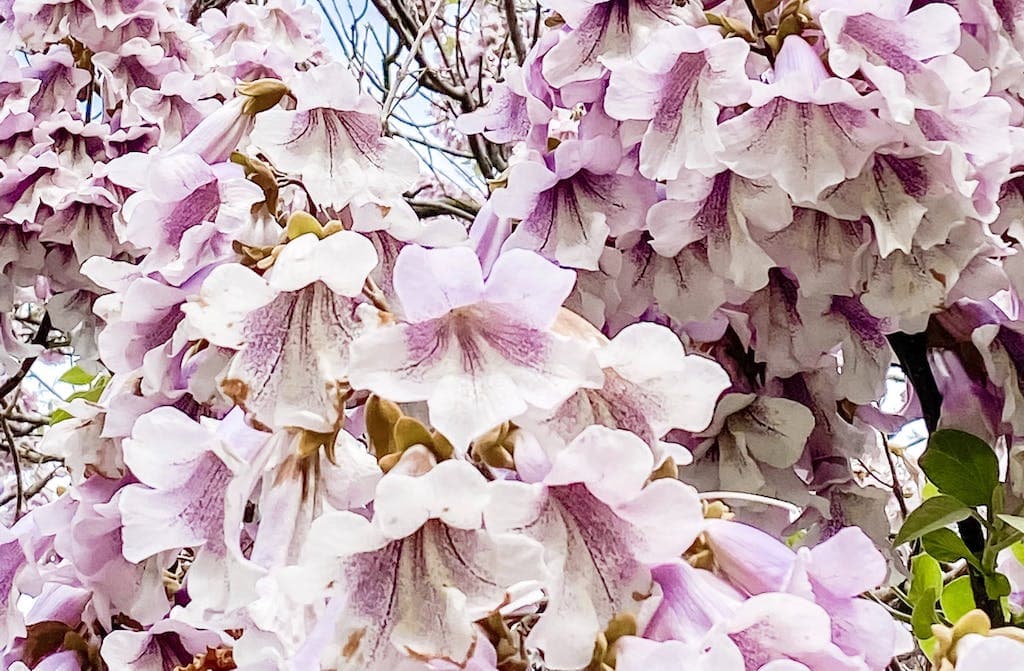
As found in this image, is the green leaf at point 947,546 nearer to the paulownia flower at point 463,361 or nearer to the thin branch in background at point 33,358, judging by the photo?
the paulownia flower at point 463,361

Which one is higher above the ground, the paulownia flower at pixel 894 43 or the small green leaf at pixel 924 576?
the paulownia flower at pixel 894 43

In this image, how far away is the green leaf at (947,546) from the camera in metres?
0.61

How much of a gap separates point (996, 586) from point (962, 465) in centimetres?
7

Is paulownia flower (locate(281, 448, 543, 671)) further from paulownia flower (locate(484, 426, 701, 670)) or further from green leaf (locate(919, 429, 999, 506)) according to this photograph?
green leaf (locate(919, 429, 999, 506))

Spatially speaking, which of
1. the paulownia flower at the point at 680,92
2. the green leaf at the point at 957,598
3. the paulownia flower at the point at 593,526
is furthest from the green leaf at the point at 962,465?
the paulownia flower at the point at 593,526

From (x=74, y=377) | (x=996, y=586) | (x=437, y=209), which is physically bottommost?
(x=74, y=377)

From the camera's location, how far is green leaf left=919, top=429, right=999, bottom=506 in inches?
22.7

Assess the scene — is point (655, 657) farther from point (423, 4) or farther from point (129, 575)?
point (423, 4)

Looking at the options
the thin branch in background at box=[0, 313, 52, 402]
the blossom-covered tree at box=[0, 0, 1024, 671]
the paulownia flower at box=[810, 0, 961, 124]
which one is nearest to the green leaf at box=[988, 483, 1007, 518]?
the blossom-covered tree at box=[0, 0, 1024, 671]

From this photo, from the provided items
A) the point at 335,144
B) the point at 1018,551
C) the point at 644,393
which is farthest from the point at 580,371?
the point at 1018,551

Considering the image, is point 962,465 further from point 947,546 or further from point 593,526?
point 593,526

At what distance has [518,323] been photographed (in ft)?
1.05

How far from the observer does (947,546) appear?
61 centimetres

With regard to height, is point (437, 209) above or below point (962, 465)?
below
